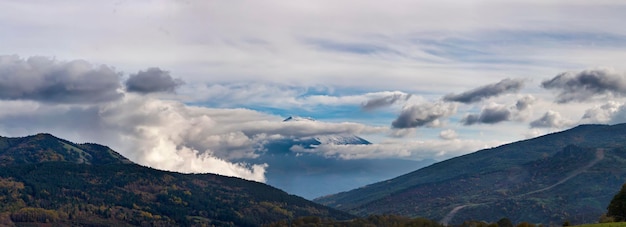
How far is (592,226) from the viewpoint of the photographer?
446ft

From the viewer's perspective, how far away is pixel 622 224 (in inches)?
5384

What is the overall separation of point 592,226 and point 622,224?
6607 mm
